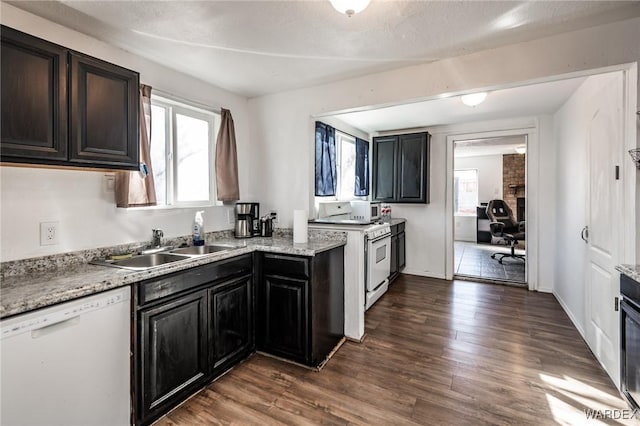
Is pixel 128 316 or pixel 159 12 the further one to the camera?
pixel 159 12

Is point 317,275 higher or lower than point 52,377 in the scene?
higher

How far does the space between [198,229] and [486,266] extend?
506cm

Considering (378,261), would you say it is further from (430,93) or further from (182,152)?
(182,152)

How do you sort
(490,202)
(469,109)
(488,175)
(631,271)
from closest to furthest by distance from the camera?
1. (631,271)
2. (469,109)
3. (490,202)
4. (488,175)

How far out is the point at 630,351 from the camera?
1800mm

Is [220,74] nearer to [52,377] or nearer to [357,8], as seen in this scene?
[357,8]

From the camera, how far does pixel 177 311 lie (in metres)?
1.85

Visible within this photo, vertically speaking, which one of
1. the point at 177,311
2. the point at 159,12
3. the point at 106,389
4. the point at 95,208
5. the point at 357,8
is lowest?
the point at 106,389

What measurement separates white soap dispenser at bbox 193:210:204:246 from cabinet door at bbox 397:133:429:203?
3.23 metres

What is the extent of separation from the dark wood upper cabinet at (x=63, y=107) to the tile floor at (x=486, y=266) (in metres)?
4.96

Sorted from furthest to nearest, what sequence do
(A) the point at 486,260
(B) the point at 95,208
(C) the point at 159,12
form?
(A) the point at 486,260, (B) the point at 95,208, (C) the point at 159,12

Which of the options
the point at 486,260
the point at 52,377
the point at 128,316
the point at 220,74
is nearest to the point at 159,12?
the point at 220,74

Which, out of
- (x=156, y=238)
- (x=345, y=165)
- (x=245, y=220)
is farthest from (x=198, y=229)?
(x=345, y=165)

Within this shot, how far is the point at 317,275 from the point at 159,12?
6.40 ft
